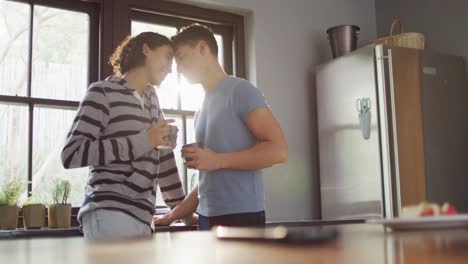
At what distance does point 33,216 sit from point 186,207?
814 mm

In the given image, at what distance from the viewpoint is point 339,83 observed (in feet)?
9.91

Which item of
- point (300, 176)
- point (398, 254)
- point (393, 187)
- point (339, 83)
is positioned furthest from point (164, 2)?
point (398, 254)

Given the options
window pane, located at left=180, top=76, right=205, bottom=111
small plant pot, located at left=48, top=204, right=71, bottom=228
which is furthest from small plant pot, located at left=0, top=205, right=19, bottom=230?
window pane, located at left=180, top=76, right=205, bottom=111

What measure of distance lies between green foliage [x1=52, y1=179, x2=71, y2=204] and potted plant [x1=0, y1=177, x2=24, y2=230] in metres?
0.14

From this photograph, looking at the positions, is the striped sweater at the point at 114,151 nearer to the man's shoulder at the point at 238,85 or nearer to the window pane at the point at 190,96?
the man's shoulder at the point at 238,85

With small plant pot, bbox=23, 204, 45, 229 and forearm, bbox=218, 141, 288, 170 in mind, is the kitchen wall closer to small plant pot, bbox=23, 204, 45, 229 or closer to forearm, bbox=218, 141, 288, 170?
forearm, bbox=218, 141, 288, 170

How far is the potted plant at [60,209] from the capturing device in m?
2.32

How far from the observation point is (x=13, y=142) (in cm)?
252

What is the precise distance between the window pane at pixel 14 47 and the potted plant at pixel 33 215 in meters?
0.56

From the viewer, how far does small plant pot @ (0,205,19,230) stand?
7.29ft

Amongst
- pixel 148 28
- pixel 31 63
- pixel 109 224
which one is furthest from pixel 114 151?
pixel 148 28

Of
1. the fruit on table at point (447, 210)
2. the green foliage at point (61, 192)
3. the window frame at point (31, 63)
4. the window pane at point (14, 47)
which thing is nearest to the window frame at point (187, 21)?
the window frame at point (31, 63)

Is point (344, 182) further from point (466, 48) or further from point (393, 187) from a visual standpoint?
point (466, 48)

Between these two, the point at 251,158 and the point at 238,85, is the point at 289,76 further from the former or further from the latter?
the point at 251,158
